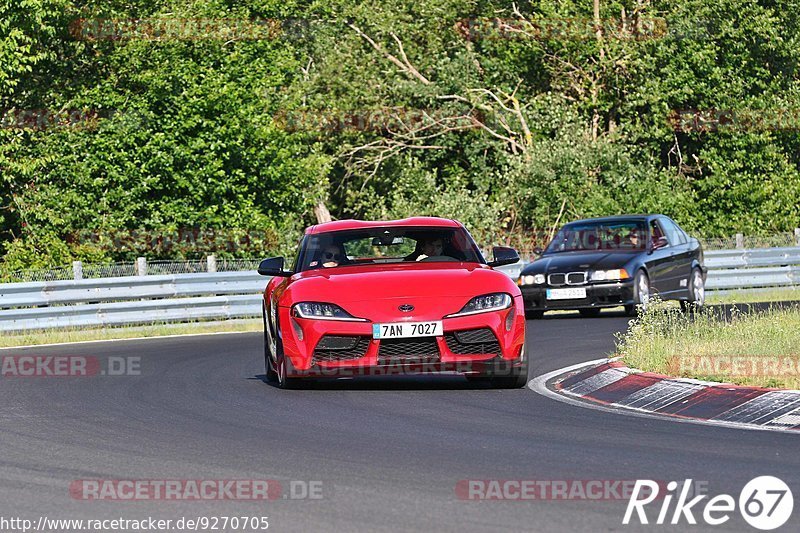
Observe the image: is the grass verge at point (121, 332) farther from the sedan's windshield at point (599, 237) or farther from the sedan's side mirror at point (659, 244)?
the sedan's side mirror at point (659, 244)

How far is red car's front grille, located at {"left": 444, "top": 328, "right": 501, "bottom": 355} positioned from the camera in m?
11.9

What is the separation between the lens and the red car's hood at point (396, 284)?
1202 centimetres

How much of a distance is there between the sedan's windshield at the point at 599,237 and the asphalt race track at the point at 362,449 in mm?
10962

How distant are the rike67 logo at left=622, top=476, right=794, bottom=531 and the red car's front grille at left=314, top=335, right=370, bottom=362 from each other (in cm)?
486

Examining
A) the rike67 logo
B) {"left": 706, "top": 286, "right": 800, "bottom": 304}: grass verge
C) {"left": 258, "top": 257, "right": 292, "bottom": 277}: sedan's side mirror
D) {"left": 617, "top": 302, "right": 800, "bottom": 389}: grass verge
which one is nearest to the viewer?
the rike67 logo

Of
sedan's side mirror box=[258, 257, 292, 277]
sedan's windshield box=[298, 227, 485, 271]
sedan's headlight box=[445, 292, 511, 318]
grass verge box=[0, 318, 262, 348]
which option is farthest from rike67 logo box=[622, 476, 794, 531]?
grass verge box=[0, 318, 262, 348]

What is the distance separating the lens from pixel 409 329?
38.7 ft

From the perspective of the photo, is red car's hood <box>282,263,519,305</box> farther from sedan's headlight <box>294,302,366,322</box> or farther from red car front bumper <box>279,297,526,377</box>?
red car front bumper <box>279,297,526,377</box>

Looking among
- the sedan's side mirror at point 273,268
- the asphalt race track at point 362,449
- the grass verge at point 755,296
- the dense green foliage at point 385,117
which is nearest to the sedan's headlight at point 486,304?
the asphalt race track at point 362,449

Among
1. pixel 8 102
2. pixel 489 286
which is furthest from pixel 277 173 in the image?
pixel 489 286

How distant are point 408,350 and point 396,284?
60cm

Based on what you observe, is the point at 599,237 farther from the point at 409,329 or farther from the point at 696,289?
the point at 409,329

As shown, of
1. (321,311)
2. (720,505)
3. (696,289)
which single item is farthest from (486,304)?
(696,289)

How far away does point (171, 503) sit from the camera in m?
7.04
